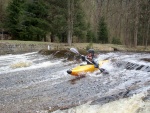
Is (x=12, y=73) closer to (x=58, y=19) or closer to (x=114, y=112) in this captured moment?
(x=114, y=112)

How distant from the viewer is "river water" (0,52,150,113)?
322 inches

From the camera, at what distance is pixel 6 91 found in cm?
1078

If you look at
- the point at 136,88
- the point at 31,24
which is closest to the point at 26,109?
the point at 136,88

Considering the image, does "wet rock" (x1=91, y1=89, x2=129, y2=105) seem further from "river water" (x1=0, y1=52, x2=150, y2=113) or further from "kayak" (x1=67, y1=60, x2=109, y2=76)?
"kayak" (x1=67, y1=60, x2=109, y2=76)

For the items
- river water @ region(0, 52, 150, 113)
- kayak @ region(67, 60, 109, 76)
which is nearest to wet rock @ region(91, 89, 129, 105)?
river water @ region(0, 52, 150, 113)

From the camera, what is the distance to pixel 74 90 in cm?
1073

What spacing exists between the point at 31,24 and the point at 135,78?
79.5 ft

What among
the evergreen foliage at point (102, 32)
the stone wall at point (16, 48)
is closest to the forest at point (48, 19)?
the evergreen foliage at point (102, 32)

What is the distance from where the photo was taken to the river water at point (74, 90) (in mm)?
8172

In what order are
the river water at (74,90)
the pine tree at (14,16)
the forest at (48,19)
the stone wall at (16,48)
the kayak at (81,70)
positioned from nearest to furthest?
the river water at (74,90)
the kayak at (81,70)
the stone wall at (16,48)
the pine tree at (14,16)
the forest at (48,19)

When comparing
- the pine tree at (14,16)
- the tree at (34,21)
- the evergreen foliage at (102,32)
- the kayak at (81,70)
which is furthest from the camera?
the evergreen foliage at (102,32)

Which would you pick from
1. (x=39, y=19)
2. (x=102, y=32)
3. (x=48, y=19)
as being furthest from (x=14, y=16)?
(x=102, y=32)

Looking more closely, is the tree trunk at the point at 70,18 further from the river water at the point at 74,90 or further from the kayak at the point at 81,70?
the kayak at the point at 81,70

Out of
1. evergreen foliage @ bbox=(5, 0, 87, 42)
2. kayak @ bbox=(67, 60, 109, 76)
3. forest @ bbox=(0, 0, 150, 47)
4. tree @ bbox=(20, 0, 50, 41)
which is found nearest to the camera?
kayak @ bbox=(67, 60, 109, 76)
